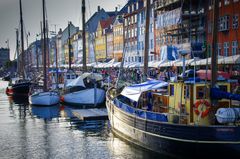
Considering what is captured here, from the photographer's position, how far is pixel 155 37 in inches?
3100

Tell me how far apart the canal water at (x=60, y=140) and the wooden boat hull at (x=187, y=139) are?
3.07 feet

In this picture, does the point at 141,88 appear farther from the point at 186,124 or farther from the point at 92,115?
the point at 92,115

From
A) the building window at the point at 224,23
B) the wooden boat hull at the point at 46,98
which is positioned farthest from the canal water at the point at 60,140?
the building window at the point at 224,23

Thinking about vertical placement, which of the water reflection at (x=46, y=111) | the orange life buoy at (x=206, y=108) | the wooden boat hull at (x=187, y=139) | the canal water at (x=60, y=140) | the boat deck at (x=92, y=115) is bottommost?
the canal water at (x=60, y=140)

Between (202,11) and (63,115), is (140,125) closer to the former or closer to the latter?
(63,115)

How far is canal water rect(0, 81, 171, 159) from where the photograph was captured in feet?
83.1

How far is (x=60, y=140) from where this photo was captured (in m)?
29.9

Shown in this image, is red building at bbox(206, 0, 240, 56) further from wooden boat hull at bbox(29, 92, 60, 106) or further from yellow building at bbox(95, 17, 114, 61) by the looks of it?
yellow building at bbox(95, 17, 114, 61)

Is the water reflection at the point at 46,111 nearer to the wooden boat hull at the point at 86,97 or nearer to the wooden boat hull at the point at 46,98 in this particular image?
the wooden boat hull at the point at 46,98

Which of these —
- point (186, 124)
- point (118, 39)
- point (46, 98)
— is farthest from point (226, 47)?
point (118, 39)

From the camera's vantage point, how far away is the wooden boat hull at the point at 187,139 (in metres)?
19.8

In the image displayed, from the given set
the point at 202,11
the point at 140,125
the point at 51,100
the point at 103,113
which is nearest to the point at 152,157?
the point at 140,125

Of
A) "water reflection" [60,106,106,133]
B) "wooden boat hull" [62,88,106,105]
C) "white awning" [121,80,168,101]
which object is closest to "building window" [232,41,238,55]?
"wooden boat hull" [62,88,106,105]

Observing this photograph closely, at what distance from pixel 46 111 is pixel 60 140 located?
19256 millimetres
